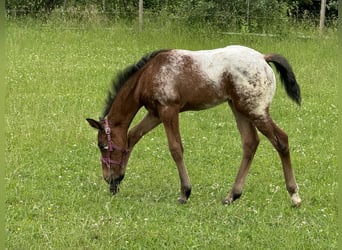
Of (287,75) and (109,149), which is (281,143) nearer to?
(287,75)

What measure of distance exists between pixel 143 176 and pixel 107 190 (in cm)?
66

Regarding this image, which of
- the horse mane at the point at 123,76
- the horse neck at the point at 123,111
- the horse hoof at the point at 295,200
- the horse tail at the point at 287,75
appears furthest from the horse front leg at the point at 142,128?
the horse hoof at the point at 295,200

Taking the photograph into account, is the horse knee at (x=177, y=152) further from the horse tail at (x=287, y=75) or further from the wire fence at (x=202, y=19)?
the wire fence at (x=202, y=19)

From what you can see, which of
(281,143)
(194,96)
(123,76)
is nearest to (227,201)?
(281,143)

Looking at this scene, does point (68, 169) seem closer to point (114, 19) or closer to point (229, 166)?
point (229, 166)

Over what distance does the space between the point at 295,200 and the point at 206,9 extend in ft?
41.5

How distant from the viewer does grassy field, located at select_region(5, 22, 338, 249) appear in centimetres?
526

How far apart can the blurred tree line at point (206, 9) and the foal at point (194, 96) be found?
464 inches

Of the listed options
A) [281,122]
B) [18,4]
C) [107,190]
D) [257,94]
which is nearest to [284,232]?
[257,94]

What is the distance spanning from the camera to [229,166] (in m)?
7.67

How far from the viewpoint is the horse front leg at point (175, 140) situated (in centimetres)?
633

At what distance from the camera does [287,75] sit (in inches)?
256

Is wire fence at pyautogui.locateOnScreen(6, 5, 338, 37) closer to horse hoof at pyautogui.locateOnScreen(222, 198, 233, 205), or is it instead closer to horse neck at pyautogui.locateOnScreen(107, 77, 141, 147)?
horse neck at pyautogui.locateOnScreen(107, 77, 141, 147)

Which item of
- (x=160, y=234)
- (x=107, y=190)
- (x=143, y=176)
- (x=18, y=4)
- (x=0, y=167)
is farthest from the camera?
(x=18, y=4)
